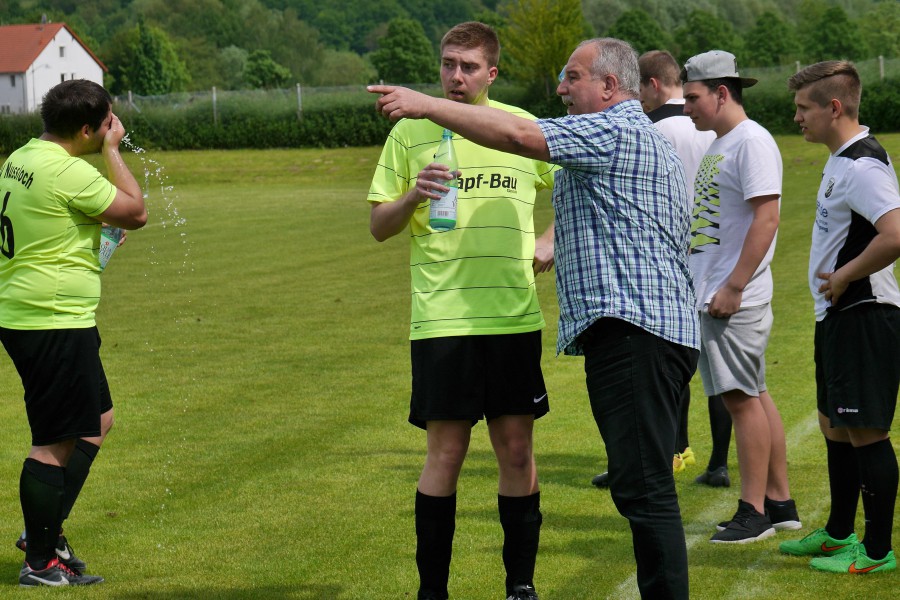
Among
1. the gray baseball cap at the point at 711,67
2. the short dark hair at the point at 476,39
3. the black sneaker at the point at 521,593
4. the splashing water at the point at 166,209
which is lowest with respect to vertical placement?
the splashing water at the point at 166,209

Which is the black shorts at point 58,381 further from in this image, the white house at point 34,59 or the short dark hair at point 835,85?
the white house at point 34,59

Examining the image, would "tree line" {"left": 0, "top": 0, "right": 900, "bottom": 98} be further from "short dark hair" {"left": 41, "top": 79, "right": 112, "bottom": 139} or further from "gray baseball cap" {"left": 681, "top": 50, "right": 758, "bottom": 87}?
"short dark hair" {"left": 41, "top": 79, "right": 112, "bottom": 139}

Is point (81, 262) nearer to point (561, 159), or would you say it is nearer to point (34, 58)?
point (561, 159)

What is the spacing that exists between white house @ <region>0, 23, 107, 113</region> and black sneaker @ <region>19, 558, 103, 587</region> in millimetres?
105095

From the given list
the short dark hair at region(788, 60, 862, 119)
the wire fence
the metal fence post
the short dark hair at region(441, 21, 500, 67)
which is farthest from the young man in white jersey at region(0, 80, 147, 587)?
the metal fence post

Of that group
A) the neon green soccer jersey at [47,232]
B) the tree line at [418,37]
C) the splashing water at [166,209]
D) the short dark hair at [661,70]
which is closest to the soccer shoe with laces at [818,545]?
the short dark hair at [661,70]

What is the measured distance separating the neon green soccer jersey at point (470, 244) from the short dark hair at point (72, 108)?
1451 mm

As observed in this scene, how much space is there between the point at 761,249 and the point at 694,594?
5.57 ft

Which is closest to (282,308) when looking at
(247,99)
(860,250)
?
(860,250)

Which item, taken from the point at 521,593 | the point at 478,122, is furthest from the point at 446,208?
the point at 521,593

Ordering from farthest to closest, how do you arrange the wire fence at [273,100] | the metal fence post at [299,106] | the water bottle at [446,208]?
1. the metal fence post at [299,106]
2. the wire fence at [273,100]
3. the water bottle at [446,208]

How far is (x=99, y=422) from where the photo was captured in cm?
545

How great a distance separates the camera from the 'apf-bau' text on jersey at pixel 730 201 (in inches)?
230

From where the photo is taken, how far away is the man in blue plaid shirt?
13.4 ft
